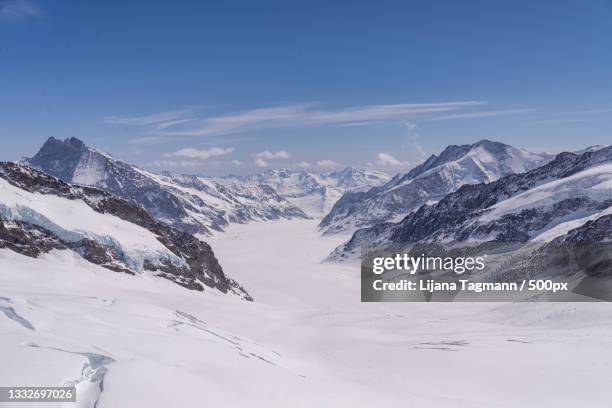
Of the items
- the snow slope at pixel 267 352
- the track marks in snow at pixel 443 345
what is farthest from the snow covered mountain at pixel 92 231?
the track marks in snow at pixel 443 345

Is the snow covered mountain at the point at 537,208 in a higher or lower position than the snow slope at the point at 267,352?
higher

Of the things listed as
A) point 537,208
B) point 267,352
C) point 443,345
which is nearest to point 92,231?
point 267,352

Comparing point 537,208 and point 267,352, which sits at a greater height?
point 537,208

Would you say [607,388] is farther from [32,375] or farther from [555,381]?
[32,375]

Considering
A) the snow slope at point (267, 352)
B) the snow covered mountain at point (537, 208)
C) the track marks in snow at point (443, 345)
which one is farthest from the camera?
the snow covered mountain at point (537, 208)

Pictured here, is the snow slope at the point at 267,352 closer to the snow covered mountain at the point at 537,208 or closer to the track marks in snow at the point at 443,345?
the track marks in snow at the point at 443,345

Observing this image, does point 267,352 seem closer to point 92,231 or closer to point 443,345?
point 443,345

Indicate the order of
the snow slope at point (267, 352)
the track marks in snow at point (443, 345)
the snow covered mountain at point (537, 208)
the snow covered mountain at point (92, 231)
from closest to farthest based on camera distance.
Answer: the snow slope at point (267, 352) → the track marks in snow at point (443, 345) → the snow covered mountain at point (92, 231) → the snow covered mountain at point (537, 208)
